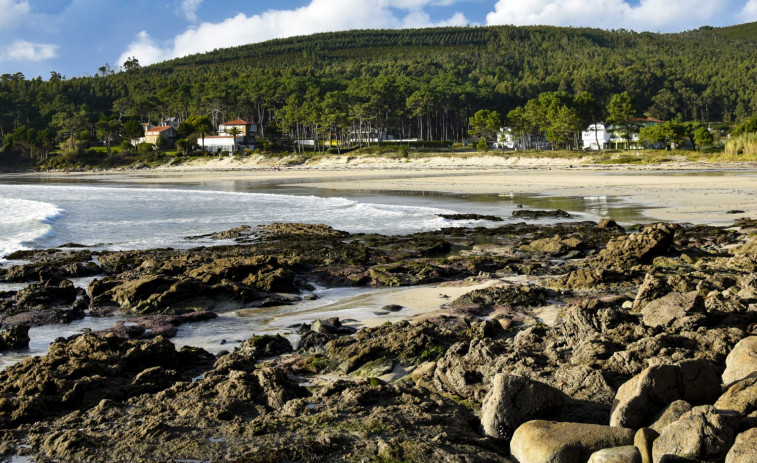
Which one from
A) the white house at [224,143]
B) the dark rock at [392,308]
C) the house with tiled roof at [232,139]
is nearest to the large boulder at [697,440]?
the dark rock at [392,308]

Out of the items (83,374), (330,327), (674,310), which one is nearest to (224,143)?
(330,327)

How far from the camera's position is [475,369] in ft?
22.0

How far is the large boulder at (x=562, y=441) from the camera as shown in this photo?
15.2ft

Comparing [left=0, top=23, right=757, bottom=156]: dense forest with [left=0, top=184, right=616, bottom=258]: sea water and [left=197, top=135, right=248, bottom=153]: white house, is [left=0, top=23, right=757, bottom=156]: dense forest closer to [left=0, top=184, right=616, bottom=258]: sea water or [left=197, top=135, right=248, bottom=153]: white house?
[left=197, top=135, right=248, bottom=153]: white house

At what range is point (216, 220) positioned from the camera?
27344mm

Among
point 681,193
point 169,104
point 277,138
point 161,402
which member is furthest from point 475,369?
point 169,104

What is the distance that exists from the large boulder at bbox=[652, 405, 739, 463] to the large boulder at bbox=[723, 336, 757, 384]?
1.50m

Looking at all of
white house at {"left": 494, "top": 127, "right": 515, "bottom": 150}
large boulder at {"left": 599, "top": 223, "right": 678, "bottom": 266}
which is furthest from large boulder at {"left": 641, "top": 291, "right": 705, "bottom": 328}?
white house at {"left": 494, "top": 127, "right": 515, "bottom": 150}

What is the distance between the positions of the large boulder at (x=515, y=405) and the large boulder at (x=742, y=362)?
184cm

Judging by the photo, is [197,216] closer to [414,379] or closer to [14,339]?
[14,339]

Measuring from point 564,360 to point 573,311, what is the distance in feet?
4.12

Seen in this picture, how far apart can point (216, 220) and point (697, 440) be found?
24803 millimetres

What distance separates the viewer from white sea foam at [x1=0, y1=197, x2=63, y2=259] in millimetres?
20953

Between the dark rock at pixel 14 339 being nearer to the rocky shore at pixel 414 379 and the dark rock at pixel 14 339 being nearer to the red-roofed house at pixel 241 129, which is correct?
the rocky shore at pixel 414 379
